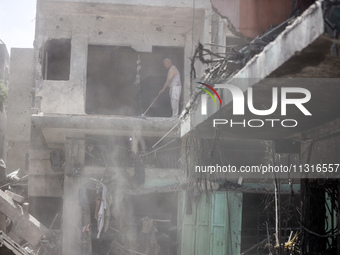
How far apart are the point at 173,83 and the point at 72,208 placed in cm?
450

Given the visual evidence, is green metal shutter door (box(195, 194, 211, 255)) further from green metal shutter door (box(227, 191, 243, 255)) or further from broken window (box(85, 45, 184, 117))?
broken window (box(85, 45, 184, 117))

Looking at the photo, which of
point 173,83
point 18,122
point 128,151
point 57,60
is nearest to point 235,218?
point 128,151

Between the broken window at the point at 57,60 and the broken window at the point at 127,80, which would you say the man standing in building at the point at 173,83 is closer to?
the broken window at the point at 127,80

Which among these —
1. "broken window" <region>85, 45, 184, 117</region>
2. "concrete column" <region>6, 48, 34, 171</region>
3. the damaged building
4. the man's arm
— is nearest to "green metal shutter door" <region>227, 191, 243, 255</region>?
the damaged building

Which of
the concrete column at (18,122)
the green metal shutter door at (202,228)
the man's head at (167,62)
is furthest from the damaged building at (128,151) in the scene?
the concrete column at (18,122)

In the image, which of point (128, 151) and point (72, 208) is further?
point (128, 151)

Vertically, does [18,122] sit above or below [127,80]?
below

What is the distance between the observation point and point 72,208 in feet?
51.0

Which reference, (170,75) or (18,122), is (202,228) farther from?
(18,122)

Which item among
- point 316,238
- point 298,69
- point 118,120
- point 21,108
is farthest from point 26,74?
point 298,69

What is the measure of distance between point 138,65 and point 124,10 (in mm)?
1732

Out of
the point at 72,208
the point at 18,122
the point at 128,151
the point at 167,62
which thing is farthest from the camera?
the point at 18,122

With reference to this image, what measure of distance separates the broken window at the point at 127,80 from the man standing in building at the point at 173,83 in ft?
3.28

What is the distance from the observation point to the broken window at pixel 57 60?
55.7 feet
